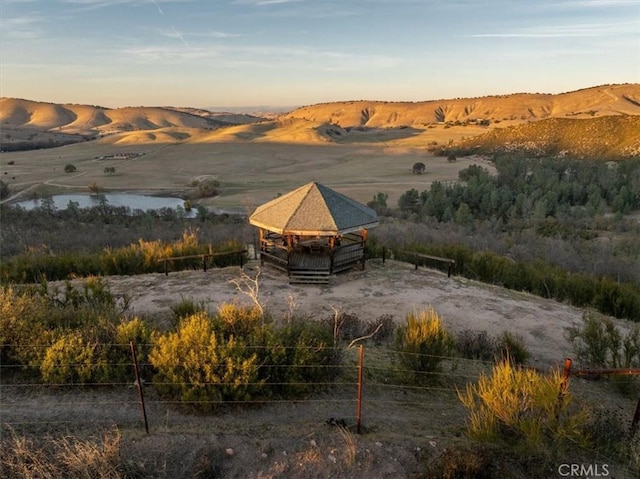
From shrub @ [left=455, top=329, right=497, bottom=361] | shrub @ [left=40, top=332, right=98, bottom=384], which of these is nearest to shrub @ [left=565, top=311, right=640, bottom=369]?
shrub @ [left=455, top=329, right=497, bottom=361]

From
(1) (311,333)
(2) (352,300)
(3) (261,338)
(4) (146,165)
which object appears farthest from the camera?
(4) (146,165)

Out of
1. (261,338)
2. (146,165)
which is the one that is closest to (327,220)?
(261,338)

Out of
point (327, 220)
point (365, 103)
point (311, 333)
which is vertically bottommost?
point (311, 333)

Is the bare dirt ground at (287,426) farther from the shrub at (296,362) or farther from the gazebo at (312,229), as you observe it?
the gazebo at (312,229)

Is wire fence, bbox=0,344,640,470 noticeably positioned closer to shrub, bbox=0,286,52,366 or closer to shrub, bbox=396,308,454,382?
shrub, bbox=396,308,454,382

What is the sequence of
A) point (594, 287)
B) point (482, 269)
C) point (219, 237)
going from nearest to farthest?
point (594, 287) < point (482, 269) < point (219, 237)

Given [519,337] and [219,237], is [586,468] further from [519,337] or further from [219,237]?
[219,237]

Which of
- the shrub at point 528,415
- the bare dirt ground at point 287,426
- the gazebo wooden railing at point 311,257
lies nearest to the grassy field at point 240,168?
the gazebo wooden railing at point 311,257
